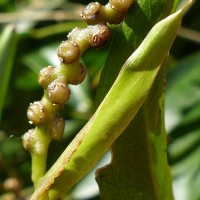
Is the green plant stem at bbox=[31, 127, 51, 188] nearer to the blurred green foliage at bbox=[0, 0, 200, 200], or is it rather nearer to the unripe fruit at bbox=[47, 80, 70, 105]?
the unripe fruit at bbox=[47, 80, 70, 105]

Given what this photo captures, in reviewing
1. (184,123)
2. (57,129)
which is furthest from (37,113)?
(184,123)

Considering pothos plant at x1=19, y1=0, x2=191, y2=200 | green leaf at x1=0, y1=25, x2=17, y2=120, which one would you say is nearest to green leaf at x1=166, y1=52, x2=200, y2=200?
green leaf at x1=0, y1=25, x2=17, y2=120

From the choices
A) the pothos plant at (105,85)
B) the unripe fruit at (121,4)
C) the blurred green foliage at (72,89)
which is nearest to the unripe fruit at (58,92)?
the pothos plant at (105,85)

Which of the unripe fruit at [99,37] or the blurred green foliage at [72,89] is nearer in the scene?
the unripe fruit at [99,37]

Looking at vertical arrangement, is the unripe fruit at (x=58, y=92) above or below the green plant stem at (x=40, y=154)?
above

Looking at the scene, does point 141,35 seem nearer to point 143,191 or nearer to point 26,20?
point 143,191

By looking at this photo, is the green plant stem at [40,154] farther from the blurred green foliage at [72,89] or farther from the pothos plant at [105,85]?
the blurred green foliage at [72,89]

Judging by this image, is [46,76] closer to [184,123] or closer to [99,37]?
[99,37]

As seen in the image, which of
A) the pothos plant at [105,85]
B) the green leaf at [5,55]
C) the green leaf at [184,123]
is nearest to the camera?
the pothos plant at [105,85]
